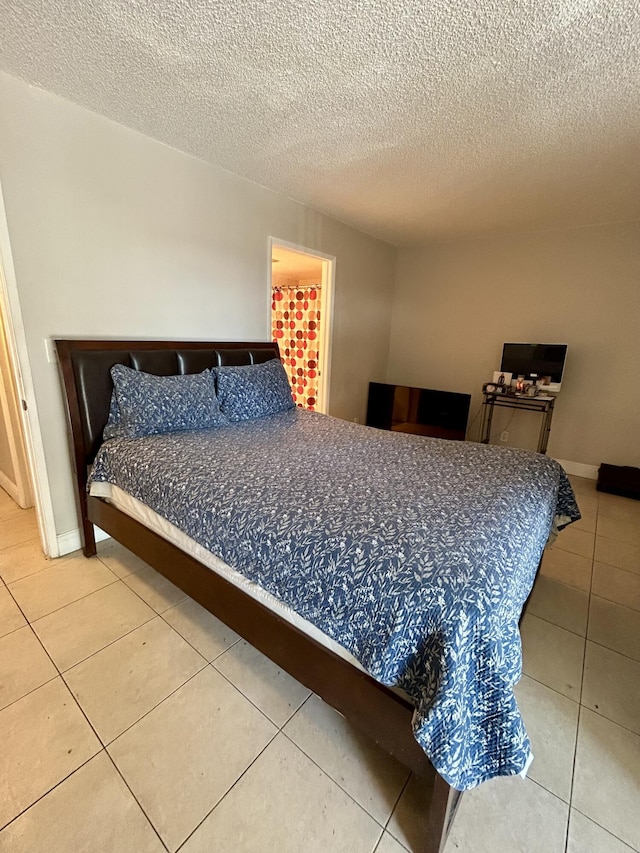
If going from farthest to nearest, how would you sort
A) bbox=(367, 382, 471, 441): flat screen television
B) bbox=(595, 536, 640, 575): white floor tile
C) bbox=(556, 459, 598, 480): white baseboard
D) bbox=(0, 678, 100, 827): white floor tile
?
bbox=(367, 382, 471, 441): flat screen television < bbox=(556, 459, 598, 480): white baseboard < bbox=(595, 536, 640, 575): white floor tile < bbox=(0, 678, 100, 827): white floor tile

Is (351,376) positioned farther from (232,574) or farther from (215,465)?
(232,574)

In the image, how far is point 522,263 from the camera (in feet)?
12.3

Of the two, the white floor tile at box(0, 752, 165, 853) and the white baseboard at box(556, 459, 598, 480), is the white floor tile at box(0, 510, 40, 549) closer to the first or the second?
the white floor tile at box(0, 752, 165, 853)

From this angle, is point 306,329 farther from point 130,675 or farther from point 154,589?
point 130,675

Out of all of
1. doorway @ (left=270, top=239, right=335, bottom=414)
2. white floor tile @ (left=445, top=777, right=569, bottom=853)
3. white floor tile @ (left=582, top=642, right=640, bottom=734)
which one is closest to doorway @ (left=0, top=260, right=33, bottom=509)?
doorway @ (left=270, top=239, right=335, bottom=414)

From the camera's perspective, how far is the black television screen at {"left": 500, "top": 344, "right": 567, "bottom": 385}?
353cm

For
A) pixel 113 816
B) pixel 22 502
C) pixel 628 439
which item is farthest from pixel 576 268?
pixel 22 502

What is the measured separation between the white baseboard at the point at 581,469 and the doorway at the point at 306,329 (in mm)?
2566

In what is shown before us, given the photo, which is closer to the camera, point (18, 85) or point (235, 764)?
point (235, 764)

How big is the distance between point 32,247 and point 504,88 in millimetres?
2298

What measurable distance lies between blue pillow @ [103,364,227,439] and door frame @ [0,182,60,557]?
14.3 inches

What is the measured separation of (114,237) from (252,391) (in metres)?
1.19

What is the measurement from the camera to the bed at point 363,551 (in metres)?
0.88

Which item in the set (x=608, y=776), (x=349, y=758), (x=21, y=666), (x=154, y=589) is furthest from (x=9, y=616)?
(x=608, y=776)
